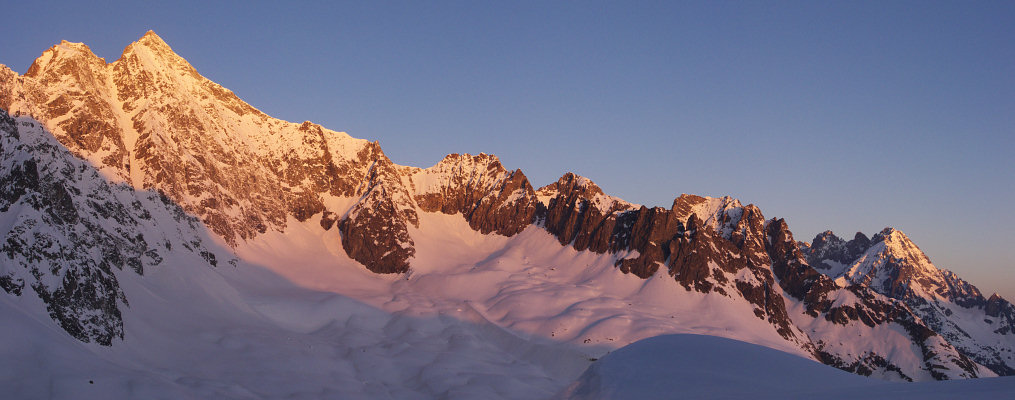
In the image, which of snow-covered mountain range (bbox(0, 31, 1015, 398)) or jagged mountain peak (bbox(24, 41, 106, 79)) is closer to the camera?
snow-covered mountain range (bbox(0, 31, 1015, 398))

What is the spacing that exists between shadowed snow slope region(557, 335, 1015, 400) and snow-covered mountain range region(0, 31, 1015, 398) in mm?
27405

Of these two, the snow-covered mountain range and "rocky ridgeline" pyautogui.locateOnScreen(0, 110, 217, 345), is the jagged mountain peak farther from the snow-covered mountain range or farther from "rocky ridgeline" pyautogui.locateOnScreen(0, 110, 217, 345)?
"rocky ridgeline" pyautogui.locateOnScreen(0, 110, 217, 345)

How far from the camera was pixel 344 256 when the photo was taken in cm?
15225

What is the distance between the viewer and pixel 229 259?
11481cm

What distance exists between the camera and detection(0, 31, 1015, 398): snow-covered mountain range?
196 feet

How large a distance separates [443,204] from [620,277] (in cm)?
7249

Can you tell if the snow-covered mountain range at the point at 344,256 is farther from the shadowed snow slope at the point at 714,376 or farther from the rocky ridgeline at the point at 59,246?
the shadowed snow slope at the point at 714,376

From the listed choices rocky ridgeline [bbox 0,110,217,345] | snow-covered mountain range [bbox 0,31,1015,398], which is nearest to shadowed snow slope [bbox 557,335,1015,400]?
snow-covered mountain range [bbox 0,31,1015,398]

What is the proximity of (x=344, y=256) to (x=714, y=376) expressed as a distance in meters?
134

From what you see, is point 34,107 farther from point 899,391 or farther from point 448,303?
point 899,391

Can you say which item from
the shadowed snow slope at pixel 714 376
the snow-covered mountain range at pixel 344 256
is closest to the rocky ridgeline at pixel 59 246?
the snow-covered mountain range at pixel 344 256

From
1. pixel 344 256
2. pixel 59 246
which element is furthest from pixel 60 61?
pixel 59 246

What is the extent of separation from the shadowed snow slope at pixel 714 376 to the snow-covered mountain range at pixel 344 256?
1079 inches

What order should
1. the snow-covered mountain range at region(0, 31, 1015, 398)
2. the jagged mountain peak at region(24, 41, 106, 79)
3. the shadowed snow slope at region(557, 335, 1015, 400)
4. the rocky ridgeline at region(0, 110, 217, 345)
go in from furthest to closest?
1. the jagged mountain peak at region(24, 41, 106, 79)
2. the snow-covered mountain range at region(0, 31, 1015, 398)
3. the rocky ridgeline at region(0, 110, 217, 345)
4. the shadowed snow slope at region(557, 335, 1015, 400)
